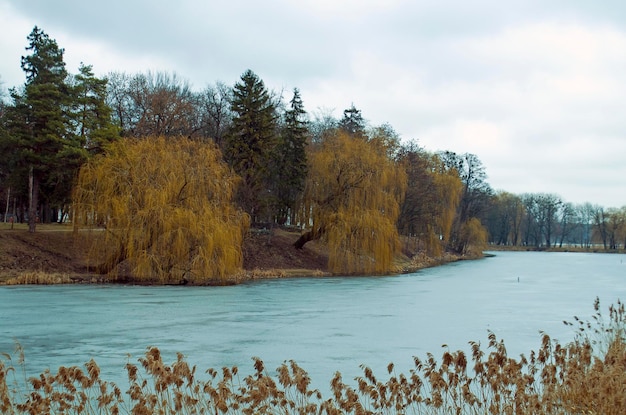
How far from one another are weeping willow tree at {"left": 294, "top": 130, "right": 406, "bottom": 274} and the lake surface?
594cm

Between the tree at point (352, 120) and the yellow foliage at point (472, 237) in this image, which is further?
the yellow foliage at point (472, 237)

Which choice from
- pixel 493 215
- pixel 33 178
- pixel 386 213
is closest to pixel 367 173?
pixel 386 213

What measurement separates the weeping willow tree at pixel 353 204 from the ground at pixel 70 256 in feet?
6.47

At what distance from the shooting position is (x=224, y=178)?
109ft

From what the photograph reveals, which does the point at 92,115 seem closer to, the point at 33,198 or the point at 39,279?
the point at 33,198

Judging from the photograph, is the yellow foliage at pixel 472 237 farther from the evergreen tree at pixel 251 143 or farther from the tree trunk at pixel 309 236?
the evergreen tree at pixel 251 143

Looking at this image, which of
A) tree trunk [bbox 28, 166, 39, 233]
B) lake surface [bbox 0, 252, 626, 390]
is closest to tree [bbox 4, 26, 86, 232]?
tree trunk [bbox 28, 166, 39, 233]

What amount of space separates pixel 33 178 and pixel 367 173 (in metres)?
19.2

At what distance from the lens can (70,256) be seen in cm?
3575

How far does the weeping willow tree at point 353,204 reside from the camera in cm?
3909

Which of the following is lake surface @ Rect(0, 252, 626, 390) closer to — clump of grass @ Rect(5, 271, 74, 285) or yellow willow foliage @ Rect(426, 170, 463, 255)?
clump of grass @ Rect(5, 271, 74, 285)

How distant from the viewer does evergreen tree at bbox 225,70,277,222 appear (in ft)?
142

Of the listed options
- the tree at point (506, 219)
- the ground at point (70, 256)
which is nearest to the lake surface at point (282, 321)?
the ground at point (70, 256)

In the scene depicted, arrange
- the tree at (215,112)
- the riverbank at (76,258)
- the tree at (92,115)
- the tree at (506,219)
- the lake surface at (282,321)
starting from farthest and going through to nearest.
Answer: the tree at (506,219) → the tree at (215,112) → the tree at (92,115) → the riverbank at (76,258) → the lake surface at (282,321)
